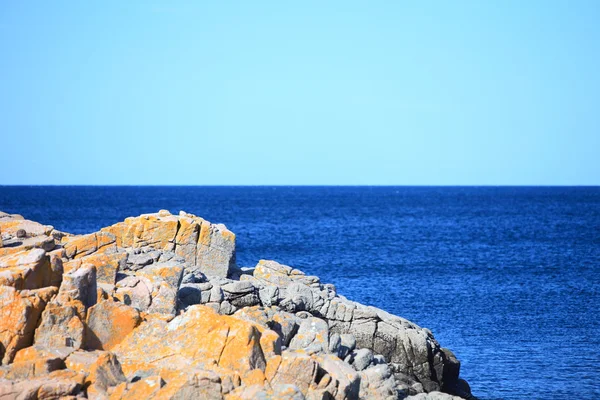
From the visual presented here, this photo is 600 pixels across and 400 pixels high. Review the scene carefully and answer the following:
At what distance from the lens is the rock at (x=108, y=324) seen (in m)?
18.6

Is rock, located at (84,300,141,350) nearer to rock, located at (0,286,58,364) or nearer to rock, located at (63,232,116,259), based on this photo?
rock, located at (0,286,58,364)

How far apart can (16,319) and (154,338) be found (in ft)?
10.5

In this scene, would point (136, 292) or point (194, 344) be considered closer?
A: point (194, 344)

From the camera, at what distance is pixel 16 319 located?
17.3 meters

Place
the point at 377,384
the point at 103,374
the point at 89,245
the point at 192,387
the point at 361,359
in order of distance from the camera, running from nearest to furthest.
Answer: the point at 192,387, the point at 103,374, the point at 377,384, the point at 361,359, the point at 89,245

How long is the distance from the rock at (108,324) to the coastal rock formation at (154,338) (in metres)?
0.02

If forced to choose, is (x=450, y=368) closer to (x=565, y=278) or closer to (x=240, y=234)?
(x=565, y=278)

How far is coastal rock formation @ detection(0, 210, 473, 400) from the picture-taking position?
16141mm

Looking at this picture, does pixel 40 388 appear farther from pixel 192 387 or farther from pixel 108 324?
pixel 108 324

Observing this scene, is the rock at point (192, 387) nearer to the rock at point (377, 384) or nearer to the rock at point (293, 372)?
the rock at point (293, 372)

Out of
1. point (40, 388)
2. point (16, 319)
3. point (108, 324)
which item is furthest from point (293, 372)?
point (16, 319)

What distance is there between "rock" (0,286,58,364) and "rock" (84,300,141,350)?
1.29 metres

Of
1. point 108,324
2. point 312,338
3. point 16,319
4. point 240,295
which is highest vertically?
point 16,319

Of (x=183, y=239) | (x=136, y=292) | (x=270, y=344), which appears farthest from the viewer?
(x=183, y=239)
